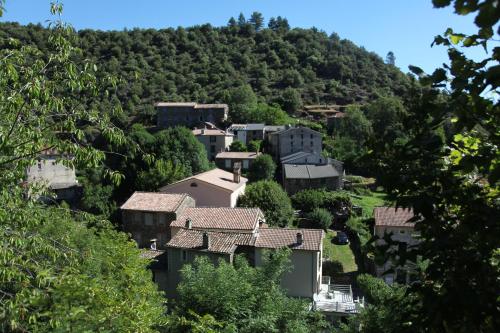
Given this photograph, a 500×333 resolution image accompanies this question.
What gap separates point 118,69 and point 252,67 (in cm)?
2938

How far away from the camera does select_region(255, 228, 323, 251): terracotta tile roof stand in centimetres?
2292

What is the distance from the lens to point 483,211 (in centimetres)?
310

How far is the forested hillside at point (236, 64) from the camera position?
86.9 metres

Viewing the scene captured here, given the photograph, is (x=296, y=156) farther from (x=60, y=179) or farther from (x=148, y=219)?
(x=60, y=179)

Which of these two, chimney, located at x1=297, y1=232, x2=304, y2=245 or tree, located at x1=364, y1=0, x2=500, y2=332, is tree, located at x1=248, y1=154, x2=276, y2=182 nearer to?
chimney, located at x1=297, y1=232, x2=304, y2=245

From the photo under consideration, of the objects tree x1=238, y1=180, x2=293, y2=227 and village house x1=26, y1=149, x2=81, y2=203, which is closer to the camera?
tree x1=238, y1=180, x2=293, y2=227

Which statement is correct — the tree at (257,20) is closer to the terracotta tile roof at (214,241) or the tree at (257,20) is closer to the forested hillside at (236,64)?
the forested hillside at (236,64)

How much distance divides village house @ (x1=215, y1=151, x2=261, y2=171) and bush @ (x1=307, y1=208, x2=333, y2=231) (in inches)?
517

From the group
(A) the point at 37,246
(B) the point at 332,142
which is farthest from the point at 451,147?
(B) the point at 332,142

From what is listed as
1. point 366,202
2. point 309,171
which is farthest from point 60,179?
point 366,202

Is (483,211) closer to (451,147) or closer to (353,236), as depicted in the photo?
(451,147)

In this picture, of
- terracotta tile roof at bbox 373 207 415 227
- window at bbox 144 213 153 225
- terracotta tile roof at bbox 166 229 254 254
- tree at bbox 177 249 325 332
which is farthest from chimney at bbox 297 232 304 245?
window at bbox 144 213 153 225

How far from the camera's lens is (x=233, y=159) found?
50.3 m

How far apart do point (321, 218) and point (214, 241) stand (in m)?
15.8
